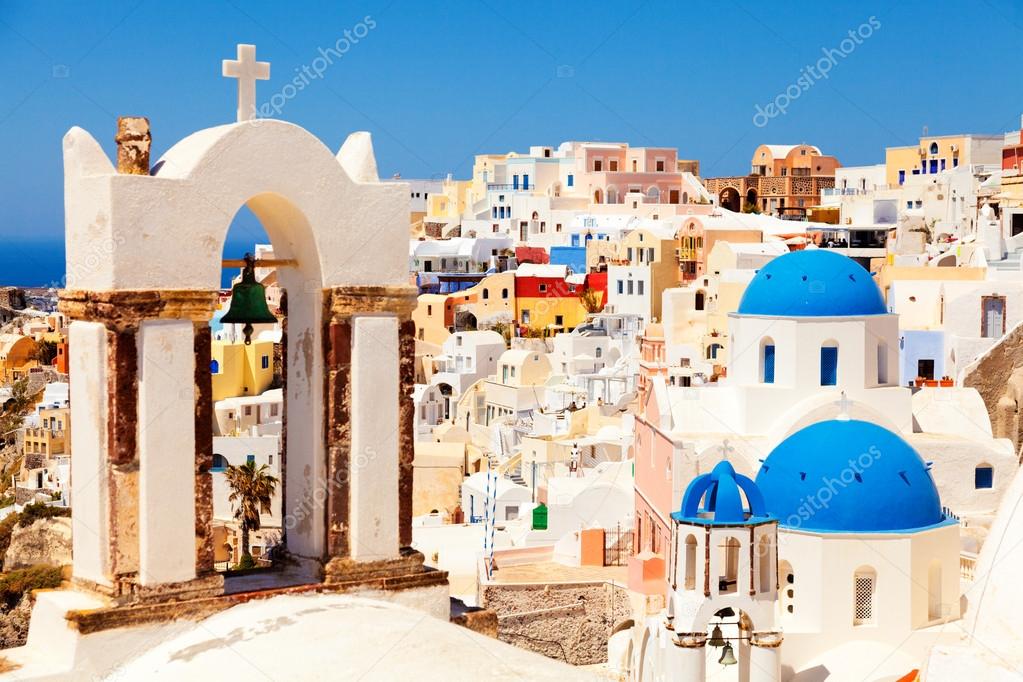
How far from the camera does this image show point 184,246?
8102mm

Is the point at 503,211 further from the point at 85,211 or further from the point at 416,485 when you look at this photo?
the point at 85,211

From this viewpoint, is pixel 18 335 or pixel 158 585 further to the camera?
pixel 18 335

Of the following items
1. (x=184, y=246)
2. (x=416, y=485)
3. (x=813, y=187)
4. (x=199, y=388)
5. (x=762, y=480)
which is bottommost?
(x=416, y=485)

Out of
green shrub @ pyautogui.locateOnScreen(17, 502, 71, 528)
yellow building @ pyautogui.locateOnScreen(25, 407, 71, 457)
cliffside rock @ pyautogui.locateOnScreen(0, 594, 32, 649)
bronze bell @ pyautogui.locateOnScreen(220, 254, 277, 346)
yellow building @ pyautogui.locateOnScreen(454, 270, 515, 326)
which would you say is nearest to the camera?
bronze bell @ pyautogui.locateOnScreen(220, 254, 277, 346)

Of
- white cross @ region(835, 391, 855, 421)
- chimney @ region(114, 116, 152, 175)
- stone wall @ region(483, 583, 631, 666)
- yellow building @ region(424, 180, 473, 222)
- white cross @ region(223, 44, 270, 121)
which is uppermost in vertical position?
yellow building @ region(424, 180, 473, 222)

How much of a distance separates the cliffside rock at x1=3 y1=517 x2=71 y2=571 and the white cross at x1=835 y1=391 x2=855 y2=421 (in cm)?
1209

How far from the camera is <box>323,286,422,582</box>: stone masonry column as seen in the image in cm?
869

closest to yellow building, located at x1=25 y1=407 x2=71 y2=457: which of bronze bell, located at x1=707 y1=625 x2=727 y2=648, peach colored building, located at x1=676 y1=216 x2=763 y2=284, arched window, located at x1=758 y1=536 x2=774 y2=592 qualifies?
peach colored building, located at x1=676 y1=216 x2=763 y2=284

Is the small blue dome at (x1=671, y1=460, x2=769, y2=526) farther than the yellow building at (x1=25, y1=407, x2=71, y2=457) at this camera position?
No

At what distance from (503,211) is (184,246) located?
67.5 metres

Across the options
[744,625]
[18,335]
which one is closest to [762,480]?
[744,625]

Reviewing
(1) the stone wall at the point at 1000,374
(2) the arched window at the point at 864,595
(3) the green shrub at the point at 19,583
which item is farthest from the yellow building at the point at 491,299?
(2) the arched window at the point at 864,595

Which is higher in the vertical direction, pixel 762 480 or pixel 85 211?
pixel 85 211

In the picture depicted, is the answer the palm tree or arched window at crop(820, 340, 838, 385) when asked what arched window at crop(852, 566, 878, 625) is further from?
the palm tree
